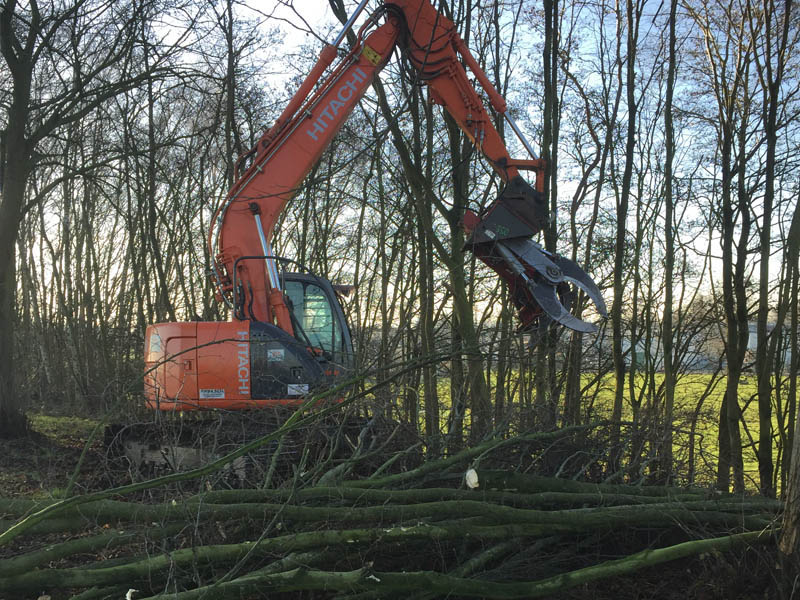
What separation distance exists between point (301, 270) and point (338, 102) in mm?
2064

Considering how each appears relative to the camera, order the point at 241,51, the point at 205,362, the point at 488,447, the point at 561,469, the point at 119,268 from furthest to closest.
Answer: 1. the point at 119,268
2. the point at 241,51
3. the point at 205,362
4. the point at 561,469
5. the point at 488,447

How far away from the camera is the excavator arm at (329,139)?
796cm

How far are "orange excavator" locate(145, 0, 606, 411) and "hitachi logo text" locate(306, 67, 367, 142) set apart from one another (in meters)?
0.01

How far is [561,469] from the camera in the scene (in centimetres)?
532

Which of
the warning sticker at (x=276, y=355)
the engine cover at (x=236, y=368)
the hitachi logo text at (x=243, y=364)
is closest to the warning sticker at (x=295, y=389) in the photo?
the engine cover at (x=236, y=368)

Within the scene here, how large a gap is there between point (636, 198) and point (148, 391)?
1241cm

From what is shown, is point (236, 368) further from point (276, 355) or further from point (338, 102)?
point (338, 102)

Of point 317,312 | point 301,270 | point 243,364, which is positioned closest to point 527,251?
point 317,312

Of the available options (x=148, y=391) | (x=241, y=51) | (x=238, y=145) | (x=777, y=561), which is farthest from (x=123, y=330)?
(x=777, y=561)

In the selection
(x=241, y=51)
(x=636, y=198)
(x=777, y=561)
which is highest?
(x=241, y=51)

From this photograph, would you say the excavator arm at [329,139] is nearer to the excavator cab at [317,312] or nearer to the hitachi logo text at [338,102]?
the hitachi logo text at [338,102]

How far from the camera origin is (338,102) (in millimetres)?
8820

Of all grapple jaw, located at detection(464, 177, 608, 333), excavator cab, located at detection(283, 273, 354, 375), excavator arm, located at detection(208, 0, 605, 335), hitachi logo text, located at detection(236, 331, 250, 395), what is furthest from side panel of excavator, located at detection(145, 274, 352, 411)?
grapple jaw, located at detection(464, 177, 608, 333)

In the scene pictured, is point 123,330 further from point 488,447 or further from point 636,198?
point 488,447
